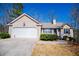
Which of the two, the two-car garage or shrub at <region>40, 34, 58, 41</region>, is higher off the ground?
the two-car garage

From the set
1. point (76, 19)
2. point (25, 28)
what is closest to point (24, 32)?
point (25, 28)

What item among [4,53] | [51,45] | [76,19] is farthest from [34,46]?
[76,19]

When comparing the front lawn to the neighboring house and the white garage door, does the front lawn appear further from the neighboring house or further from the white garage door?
the white garage door

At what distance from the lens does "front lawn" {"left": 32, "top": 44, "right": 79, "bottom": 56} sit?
8.70 meters

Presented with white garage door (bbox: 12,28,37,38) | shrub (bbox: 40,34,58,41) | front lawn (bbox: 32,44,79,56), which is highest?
white garage door (bbox: 12,28,37,38)

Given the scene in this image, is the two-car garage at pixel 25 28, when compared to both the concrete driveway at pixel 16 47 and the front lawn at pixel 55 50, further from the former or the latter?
the front lawn at pixel 55 50

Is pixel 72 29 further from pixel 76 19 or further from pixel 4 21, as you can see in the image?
pixel 4 21

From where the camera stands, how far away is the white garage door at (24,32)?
9734mm

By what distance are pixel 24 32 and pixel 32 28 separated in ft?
1.56

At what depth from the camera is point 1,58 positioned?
824 centimetres

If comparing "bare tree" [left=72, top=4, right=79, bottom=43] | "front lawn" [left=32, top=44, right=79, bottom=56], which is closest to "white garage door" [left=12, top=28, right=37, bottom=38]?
"front lawn" [left=32, top=44, right=79, bottom=56]

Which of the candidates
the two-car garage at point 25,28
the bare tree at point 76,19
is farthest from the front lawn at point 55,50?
the two-car garage at point 25,28

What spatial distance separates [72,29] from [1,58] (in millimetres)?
3338

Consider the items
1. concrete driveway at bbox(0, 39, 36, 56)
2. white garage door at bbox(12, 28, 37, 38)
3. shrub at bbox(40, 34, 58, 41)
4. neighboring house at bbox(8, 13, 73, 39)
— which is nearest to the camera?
concrete driveway at bbox(0, 39, 36, 56)
